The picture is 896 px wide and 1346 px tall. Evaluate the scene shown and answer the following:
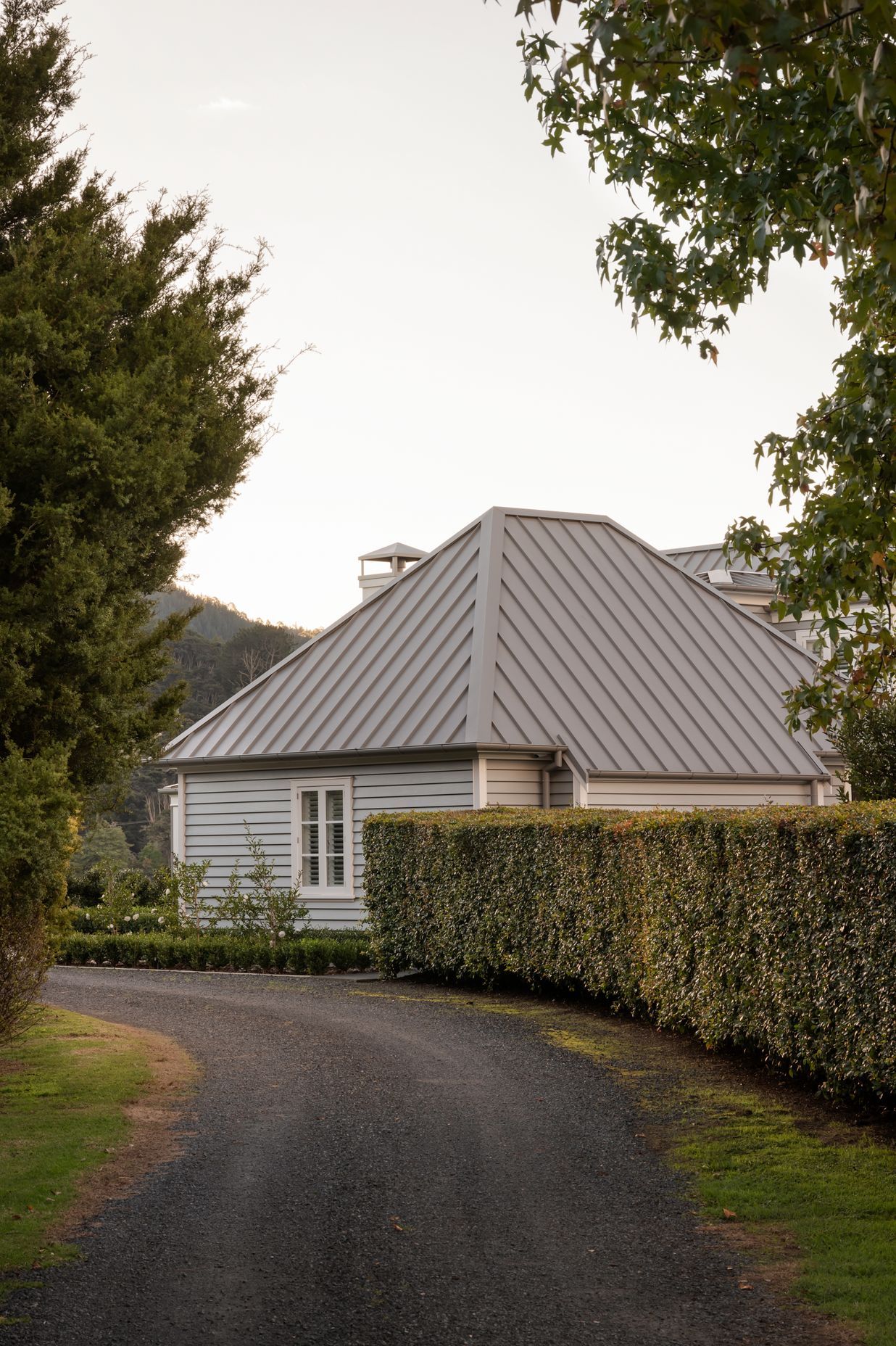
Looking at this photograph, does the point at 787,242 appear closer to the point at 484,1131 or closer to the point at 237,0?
the point at 484,1131

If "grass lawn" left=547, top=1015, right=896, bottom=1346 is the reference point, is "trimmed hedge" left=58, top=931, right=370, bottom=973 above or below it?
above

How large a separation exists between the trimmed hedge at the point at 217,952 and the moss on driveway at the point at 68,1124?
5.08m

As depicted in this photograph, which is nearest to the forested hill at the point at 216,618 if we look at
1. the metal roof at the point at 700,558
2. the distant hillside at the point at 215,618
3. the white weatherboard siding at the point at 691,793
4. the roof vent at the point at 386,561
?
the distant hillside at the point at 215,618

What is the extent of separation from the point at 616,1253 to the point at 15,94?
9066 mm

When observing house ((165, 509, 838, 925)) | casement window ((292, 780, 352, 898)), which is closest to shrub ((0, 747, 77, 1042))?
house ((165, 509, 838, 925))

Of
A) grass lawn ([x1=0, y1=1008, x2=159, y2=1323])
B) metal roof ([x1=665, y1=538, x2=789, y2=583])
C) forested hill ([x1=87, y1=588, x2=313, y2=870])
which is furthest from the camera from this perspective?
forested hill ([x1=87, y1=588, x2=313, y2=870])

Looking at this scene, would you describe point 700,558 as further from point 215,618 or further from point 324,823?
point 215,618

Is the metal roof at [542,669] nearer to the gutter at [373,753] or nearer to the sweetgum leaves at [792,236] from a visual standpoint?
the gutter at [373,753]

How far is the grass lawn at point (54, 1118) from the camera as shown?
20.3 feet

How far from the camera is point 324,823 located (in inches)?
822

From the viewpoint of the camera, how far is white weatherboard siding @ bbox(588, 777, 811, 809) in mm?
19688

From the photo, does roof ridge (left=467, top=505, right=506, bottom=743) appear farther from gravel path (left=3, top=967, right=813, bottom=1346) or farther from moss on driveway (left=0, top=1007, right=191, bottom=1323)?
gravel path (left=3, top=967, right=813, bottom=1346)

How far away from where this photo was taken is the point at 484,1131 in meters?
8.31

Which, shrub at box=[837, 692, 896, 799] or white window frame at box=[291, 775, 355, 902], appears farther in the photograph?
white window frame at box=[291, 775, 355, 902]
